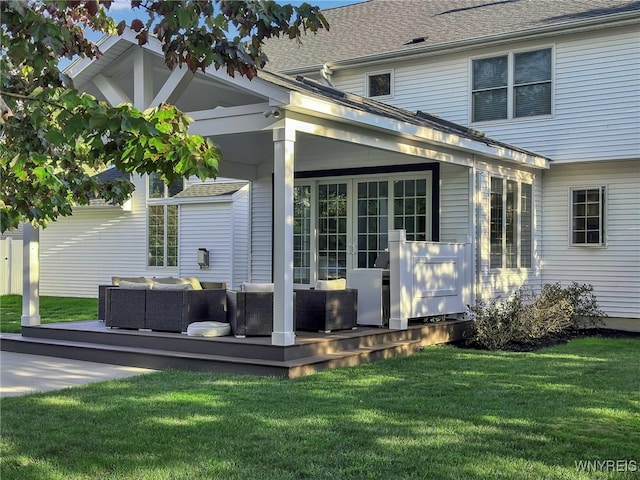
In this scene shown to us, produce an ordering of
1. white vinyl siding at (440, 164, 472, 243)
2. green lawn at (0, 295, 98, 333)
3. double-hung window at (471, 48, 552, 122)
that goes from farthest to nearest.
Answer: double-hung window at (471, 48, 552, 122)
green lawn at (0, 295, 98, 333)
white vinyl siding at (440, 164, 472, 243)

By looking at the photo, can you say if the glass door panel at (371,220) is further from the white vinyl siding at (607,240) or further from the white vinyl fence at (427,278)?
the white vinyl siding at (607,240)

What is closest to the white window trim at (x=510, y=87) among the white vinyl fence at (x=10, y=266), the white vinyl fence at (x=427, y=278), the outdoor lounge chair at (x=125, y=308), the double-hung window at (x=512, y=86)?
the double-hung window at (x=512, y=86)

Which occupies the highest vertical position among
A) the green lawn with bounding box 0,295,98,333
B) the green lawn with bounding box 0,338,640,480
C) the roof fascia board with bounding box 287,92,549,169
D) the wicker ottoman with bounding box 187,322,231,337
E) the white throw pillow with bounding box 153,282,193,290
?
the roof fascia board with bounding box 287,92,549,169

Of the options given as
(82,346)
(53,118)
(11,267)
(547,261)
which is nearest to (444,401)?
(53,118)

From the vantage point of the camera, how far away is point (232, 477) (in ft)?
13.5

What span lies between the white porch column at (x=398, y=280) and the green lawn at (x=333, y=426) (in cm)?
157

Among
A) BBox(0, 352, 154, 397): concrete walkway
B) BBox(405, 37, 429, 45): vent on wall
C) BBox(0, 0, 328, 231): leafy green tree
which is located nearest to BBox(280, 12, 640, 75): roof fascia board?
BBox(405, 37, 429, 45): vent on wall

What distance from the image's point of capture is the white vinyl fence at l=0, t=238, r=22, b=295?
20.0m

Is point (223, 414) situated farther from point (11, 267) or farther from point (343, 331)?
point (11, 267)

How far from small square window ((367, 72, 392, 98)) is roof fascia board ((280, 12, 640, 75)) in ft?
1.06

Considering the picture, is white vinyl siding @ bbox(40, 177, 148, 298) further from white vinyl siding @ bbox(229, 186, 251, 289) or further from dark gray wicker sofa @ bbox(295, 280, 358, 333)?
dark gray wicker sofa @ bbox(295, 280, 358, 333)

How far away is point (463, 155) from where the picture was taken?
10914 millimetres

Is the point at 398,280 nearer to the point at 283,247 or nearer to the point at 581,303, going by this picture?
the point at 283,247

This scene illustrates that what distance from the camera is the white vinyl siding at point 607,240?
500 inches
